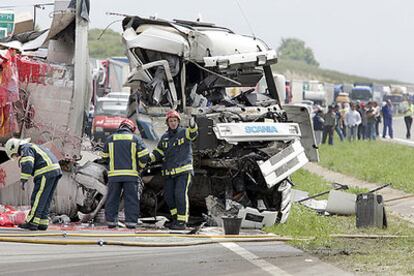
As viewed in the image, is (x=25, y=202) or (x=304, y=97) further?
(x=304, y=97)

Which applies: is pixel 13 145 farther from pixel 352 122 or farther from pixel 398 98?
pixel 398 98

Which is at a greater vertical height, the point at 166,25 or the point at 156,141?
the point at 166,25

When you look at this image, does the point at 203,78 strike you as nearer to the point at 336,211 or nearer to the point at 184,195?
the point at 184,195

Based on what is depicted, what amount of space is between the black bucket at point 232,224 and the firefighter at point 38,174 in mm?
2204

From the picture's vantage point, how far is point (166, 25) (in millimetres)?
14828

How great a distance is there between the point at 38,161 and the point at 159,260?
3.00m

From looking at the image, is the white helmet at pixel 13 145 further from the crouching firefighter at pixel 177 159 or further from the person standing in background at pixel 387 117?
the person standing in background at pixel 387 117

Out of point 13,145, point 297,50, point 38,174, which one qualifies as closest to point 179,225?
point 38,174

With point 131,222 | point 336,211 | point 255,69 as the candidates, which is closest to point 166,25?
point 255,69

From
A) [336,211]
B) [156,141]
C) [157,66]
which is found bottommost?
[336,211]

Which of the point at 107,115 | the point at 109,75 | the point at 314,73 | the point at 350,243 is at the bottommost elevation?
the point at 350,243

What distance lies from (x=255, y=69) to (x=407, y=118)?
32.9m

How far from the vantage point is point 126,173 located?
13.9 m

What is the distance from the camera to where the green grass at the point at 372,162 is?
23220 mm
